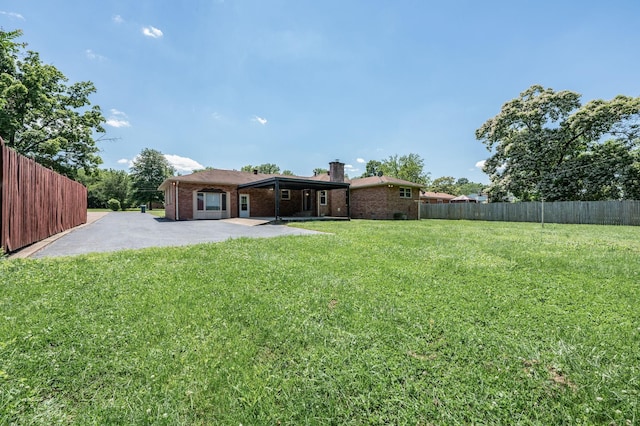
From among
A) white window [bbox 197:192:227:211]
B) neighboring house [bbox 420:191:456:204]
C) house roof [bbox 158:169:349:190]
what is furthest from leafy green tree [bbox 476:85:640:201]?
white window [bbox 197:192:227:211]

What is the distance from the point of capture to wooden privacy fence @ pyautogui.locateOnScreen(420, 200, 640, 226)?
14.6 metres

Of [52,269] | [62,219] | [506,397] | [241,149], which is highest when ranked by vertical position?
[241,149]

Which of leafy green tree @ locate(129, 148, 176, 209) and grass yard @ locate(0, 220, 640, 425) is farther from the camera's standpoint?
leafy green tree @ locate(129, 148, 176, 209)

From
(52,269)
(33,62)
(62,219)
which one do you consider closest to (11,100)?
(33,62)

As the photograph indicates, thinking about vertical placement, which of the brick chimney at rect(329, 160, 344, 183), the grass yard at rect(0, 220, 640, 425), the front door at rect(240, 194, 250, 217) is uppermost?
the brick chimney at rect(329, 160, 344, 183)

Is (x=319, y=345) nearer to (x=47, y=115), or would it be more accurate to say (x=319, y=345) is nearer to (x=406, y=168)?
(x=47, y=115)

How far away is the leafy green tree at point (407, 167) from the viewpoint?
4090 cm

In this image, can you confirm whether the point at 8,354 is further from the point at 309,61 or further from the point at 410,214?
the point at 410,214

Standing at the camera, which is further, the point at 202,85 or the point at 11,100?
the point at 11,100

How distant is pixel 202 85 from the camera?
13.8 m

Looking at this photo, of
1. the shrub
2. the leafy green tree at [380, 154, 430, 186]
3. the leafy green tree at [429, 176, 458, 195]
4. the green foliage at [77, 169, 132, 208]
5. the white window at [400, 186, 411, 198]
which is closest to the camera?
the shrub

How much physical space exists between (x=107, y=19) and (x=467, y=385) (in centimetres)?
1506

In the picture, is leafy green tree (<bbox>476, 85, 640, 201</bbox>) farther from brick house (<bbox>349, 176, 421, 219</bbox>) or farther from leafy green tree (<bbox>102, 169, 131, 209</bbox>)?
leafy green tree (<bbox>102, 169, 131, 209</bbox>)

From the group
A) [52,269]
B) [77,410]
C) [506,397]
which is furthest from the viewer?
[52,269]
